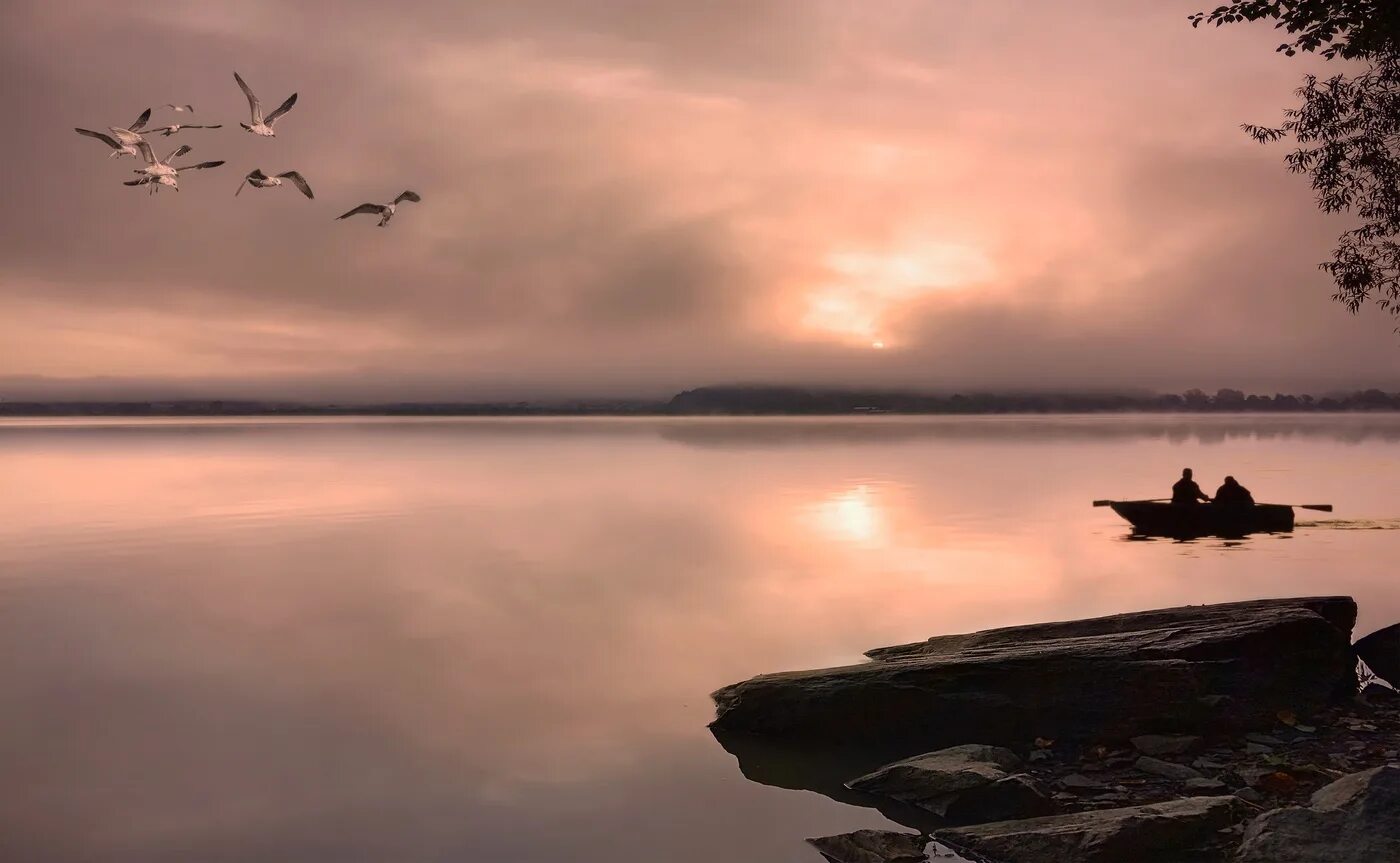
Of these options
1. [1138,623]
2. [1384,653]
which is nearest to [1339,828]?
[1138,623]

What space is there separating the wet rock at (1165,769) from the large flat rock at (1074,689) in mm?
849

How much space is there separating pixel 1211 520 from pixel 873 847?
34659 mm

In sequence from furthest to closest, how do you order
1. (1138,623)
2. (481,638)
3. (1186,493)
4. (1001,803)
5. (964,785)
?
1. (1186,493)
2. (481,638)
3. (1138,623)
4. (964,785)
5. (1001,803)

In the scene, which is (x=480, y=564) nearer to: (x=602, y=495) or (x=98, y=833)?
(x=98, y=833)

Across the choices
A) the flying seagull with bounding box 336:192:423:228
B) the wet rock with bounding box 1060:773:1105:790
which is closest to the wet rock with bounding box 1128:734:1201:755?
the wet rock with bounding box 1060:773:1105:790

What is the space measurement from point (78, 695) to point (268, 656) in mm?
4293

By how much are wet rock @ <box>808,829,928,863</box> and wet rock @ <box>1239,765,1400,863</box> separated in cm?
357

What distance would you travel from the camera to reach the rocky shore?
37.3 feet

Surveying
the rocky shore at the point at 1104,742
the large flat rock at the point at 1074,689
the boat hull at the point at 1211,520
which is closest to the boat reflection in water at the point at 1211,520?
the boat hull at the point at 1211,520

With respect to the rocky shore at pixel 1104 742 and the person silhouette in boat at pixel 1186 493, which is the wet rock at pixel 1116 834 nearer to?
the rocky shore at pixel 1104 742

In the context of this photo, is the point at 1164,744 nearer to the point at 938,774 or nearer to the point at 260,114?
the point at 938,774

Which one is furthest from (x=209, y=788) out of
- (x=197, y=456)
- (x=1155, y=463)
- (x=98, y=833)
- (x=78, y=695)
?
(x=197, y=456)

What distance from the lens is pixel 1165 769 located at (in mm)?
13977

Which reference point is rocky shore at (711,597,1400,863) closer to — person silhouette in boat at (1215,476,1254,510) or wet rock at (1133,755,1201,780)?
wet rock at (1133,755,1201,780)
